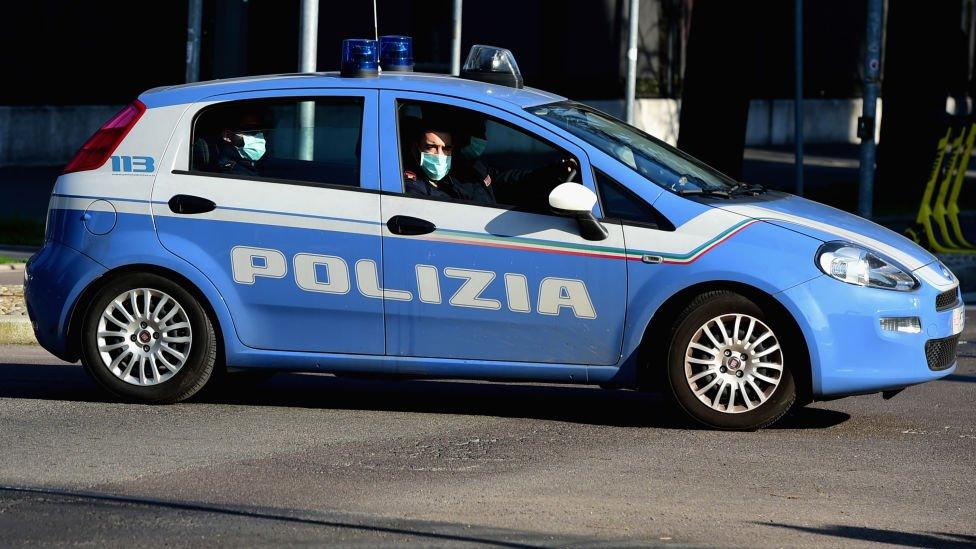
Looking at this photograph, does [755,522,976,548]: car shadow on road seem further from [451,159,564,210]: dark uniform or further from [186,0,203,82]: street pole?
[186,0,203,82]: street pole

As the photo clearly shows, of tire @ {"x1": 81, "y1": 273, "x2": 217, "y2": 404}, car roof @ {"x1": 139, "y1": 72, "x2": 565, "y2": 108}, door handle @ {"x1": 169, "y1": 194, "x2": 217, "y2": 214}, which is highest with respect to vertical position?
car roof @ {"x1": 139, "y1": 72, "x2": 565, "y2": 108}

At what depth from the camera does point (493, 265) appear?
7.29 metres

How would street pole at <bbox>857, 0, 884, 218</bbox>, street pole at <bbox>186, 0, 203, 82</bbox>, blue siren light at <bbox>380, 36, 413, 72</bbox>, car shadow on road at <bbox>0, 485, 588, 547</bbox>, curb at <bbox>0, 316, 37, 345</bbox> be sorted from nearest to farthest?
car shadow on road at <bbox>0, 485, 588, 547</bbox>, blue siren light at <bbox>380, 36, 413, 72</bbox>, curb at <bbox>0, 316, 37, 345</bbox>, street pole at <bbox>186, 0, 203, 82</bbox>, street pole at <bbox>857, 0, 884, 218</bbox>

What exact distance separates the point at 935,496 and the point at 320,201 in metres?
3.02

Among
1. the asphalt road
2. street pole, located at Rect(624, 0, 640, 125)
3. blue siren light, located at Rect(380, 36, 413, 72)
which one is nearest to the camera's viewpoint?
the asphalt road

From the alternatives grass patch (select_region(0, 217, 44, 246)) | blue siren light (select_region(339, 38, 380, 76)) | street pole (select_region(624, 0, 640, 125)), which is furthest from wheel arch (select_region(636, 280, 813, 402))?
street pole (select_region(624, 0, 640, 125))

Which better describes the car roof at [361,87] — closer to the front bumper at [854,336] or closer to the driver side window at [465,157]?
the driver side window at [465,157]

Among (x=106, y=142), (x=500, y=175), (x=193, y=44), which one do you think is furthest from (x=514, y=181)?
(x=193, y=44)

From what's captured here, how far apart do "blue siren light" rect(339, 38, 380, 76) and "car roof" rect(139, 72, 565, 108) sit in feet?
0.20

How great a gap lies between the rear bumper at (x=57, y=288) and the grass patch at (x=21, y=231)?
7548mm

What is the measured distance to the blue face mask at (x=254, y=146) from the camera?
25.0ft

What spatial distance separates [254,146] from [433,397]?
63.9 inches

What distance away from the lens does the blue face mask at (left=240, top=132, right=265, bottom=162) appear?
762cm

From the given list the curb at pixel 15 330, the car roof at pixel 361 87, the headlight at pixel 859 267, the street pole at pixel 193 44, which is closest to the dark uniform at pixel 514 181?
the car roof at pixel 361 87
